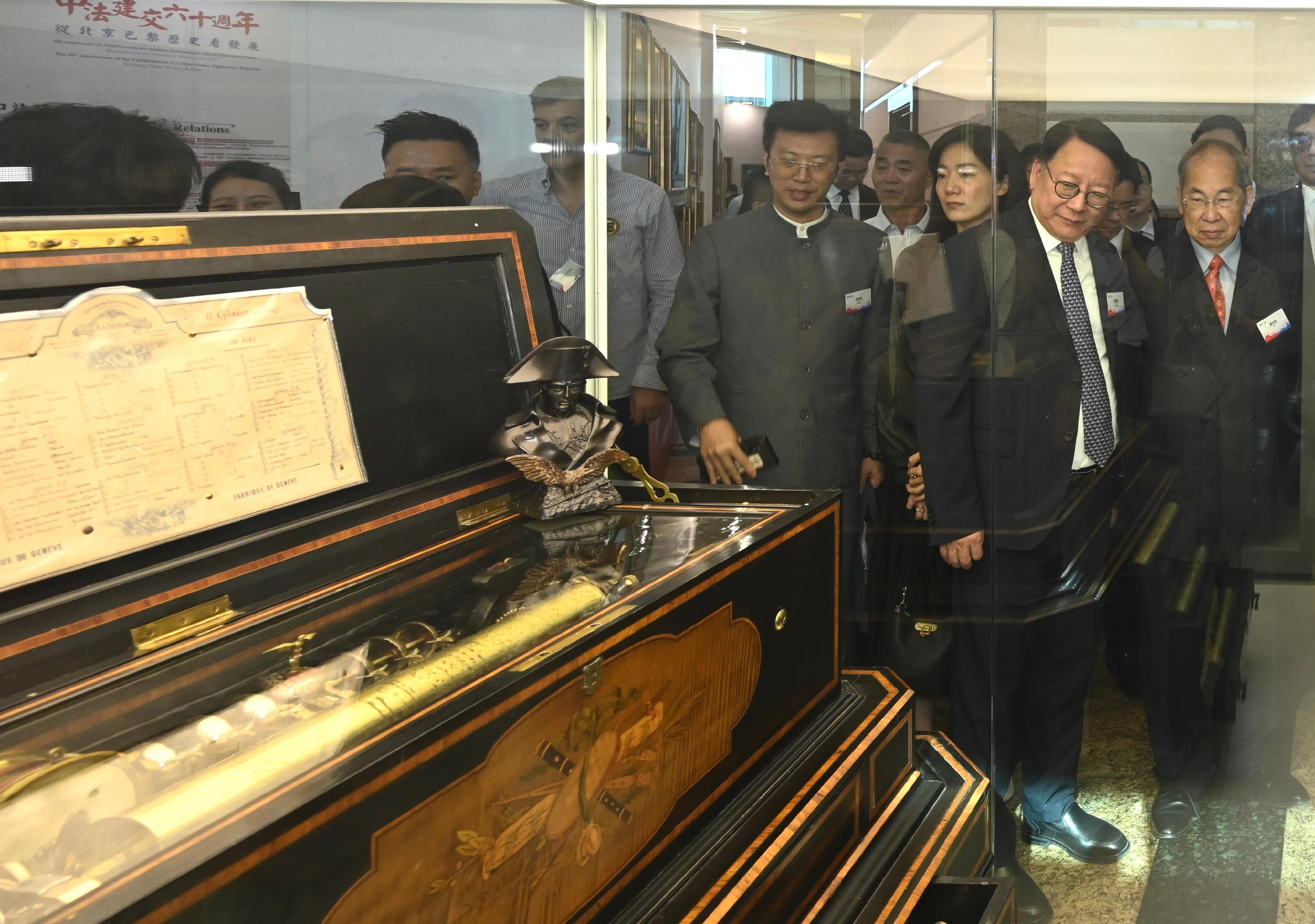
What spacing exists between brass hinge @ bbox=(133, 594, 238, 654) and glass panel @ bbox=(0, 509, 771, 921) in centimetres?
Answer: 5

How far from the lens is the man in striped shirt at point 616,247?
267 cm

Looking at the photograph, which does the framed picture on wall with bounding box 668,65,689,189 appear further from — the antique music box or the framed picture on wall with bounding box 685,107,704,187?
the antique music box

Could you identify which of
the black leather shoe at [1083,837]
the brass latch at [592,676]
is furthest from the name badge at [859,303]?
the brass latch at [592,676]

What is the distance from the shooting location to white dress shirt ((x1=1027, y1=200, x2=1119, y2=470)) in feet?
8.95

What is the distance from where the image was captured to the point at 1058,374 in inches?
108

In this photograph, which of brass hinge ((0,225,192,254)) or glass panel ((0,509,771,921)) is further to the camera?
brass hinge ((0,225,192,254))

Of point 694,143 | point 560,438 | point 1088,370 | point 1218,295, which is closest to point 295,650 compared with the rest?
point 560,438

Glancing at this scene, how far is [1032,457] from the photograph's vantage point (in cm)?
278

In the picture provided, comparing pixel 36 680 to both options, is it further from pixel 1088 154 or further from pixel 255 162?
pixel 1088 154

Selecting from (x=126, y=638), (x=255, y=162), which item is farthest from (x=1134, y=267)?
(x=126, y=638)

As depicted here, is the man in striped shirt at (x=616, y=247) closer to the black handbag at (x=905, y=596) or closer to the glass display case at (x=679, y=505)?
the glass display case at (x=679, y=505)

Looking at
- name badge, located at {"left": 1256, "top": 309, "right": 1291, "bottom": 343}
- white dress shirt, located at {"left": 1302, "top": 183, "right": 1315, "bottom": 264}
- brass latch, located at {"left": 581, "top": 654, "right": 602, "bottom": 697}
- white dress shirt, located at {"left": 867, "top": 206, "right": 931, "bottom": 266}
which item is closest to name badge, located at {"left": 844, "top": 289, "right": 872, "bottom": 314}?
white dress shirt, located at {"left": 867, "top": 206, "right": 931, "bottom": 266}

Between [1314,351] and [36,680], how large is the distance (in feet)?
9.28

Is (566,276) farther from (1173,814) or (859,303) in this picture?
(1173,814)
